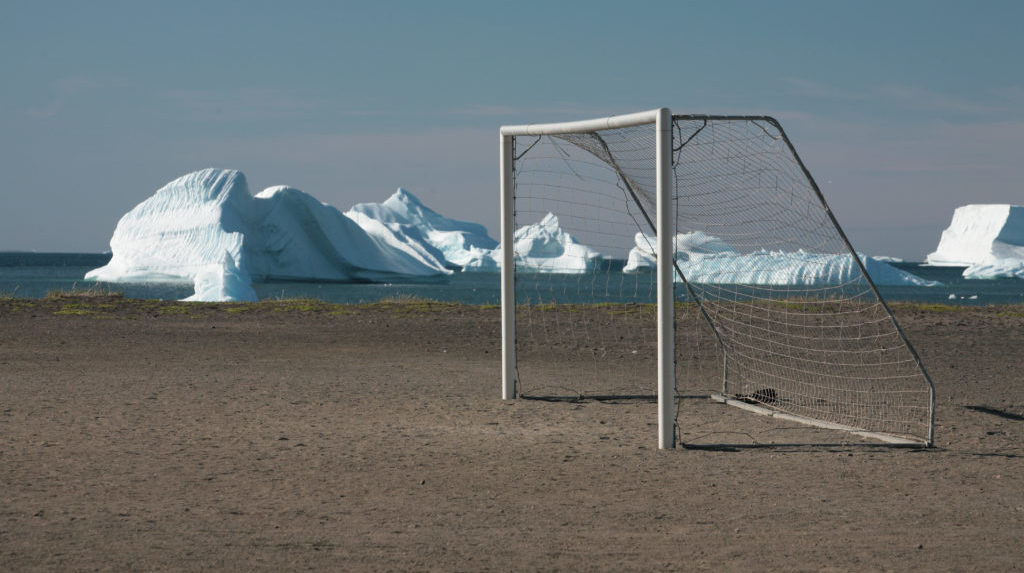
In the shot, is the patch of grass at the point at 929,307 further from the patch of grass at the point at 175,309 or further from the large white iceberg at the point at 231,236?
the large white iceberg at the point at 231,236

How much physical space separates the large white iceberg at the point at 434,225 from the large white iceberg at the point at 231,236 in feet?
110

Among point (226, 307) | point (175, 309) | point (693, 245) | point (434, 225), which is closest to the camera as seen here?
point (693, 245)

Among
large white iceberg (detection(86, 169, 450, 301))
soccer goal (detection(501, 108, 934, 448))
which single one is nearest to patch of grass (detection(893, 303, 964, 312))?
soccer goal (detection(501, 108, 934, 448))

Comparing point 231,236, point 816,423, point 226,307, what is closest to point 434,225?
point 231,236

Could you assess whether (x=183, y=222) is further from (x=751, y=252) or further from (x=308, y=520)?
(x=308, y=520)

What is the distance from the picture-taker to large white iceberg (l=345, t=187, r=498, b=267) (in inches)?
3802

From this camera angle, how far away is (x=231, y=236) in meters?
44.4

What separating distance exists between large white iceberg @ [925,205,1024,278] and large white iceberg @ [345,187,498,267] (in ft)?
144

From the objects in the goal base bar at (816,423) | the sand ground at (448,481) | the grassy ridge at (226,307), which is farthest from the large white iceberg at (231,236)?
the goal base bar at (816,423)

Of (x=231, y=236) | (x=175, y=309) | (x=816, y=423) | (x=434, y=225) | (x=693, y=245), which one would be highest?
(x=434, y=225)

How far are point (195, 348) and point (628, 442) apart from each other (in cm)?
879

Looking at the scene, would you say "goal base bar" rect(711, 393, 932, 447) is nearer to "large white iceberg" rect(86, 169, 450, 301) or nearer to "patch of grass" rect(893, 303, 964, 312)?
"patch of grass" rect(893, 303, 964, 312)

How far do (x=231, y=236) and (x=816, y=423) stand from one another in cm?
3859

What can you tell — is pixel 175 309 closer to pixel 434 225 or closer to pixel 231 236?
pixel 231 236
